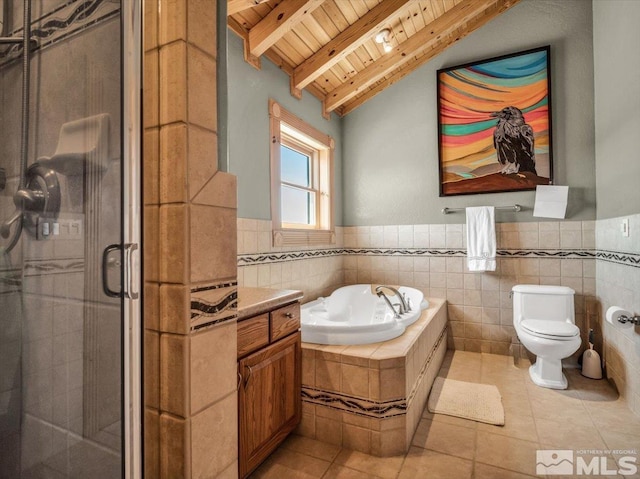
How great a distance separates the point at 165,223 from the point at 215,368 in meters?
0.41

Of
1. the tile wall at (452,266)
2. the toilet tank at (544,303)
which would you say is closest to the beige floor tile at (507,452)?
the toilet tank at (544,303)

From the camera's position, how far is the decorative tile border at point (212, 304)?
859 millimetres

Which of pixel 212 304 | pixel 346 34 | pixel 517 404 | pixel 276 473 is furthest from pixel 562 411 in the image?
pixel 346 34

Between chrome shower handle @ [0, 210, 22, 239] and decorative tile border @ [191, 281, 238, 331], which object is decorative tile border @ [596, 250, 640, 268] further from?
chrome shower handle @ [0, 210, 22, 239]

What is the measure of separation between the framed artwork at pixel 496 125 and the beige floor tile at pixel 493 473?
2.26 m

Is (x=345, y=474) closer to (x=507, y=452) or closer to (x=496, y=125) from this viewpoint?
(x=507, y=452)

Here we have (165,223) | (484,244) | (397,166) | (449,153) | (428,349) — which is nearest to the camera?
(165,223)

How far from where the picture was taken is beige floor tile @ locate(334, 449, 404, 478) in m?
1.56

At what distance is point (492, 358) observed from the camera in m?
2.96

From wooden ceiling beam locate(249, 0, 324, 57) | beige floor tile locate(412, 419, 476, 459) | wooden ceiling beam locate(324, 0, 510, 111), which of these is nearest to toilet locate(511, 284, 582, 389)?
beige floor tile locate(412, 419, 476, 459)

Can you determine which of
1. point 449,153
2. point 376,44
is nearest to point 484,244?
point 449,153

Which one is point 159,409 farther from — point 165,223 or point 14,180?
point 14,180

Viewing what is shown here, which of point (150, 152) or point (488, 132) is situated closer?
point (150, 152)

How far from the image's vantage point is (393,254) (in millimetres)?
3457
